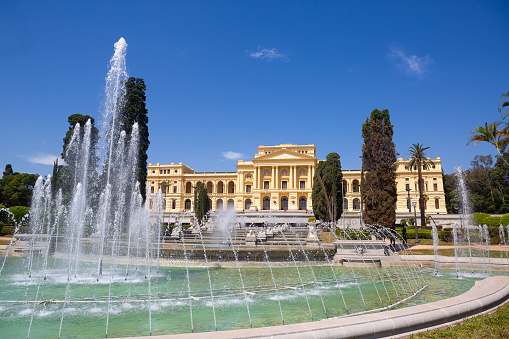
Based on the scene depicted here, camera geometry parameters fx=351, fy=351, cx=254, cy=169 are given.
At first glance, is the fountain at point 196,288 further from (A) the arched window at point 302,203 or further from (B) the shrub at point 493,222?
(A) the arched window at point 302,203

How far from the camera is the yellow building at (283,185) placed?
69.2 meters

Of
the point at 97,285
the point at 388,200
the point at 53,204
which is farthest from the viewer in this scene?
the point at 53,204

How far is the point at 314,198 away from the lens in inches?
1672

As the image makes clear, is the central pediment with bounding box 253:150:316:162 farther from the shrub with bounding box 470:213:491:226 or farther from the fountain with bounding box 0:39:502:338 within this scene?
the fountain with bounding box 0:39:502:338

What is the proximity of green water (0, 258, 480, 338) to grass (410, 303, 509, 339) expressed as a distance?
2410 millimetres

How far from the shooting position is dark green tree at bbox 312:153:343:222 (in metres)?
39.1

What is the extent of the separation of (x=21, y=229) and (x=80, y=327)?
29562 millimetres

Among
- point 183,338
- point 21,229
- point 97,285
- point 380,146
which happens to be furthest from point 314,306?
point 21,229

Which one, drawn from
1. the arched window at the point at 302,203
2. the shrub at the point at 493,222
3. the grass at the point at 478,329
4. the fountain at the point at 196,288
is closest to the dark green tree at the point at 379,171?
the fountain at the point at 196,288

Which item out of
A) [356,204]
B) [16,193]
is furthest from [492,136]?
[356,204]

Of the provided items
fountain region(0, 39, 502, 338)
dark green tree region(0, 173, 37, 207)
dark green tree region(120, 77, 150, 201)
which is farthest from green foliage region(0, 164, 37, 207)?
fountain region(0, 39, 502, 338)

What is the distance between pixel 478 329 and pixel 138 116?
3096cm

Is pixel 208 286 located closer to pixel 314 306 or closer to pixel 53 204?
pixel 314 306

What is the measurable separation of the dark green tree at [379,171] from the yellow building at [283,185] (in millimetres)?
43183
